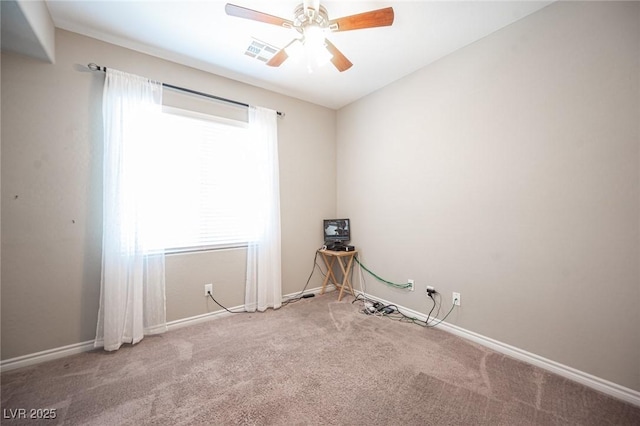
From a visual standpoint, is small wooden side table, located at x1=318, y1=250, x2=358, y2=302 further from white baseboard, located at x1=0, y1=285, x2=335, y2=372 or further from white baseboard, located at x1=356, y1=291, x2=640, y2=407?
white baseboard, located at x1=0, y1=285, x2=335, y2=372

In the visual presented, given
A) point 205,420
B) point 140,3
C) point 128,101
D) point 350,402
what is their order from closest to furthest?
1. point 205,420
2. point 350,402
3. point 140,3
4. point 128,101

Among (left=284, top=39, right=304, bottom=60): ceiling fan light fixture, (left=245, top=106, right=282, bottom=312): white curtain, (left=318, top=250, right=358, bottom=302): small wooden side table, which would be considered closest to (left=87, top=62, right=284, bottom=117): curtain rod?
(left=245, top=106, right=282, bottom=312): white curtain

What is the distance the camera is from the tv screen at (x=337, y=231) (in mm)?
3596

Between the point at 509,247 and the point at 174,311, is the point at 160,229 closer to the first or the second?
the point at 174,311

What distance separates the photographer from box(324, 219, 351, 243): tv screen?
3.60m

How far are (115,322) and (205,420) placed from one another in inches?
52.5

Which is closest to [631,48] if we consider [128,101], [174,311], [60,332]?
[128,101]

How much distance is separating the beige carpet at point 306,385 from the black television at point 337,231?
143 cm

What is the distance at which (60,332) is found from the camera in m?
2.05

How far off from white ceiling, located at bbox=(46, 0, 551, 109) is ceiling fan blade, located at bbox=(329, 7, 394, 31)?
37 centimetres

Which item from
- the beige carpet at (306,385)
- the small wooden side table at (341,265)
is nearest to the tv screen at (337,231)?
the small wooden side table at (341,265)

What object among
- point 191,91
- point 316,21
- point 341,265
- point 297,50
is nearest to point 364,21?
point 316,21

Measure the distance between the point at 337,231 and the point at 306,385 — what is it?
214cm

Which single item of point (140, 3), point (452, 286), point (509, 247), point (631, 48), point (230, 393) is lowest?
point (230, 393)
